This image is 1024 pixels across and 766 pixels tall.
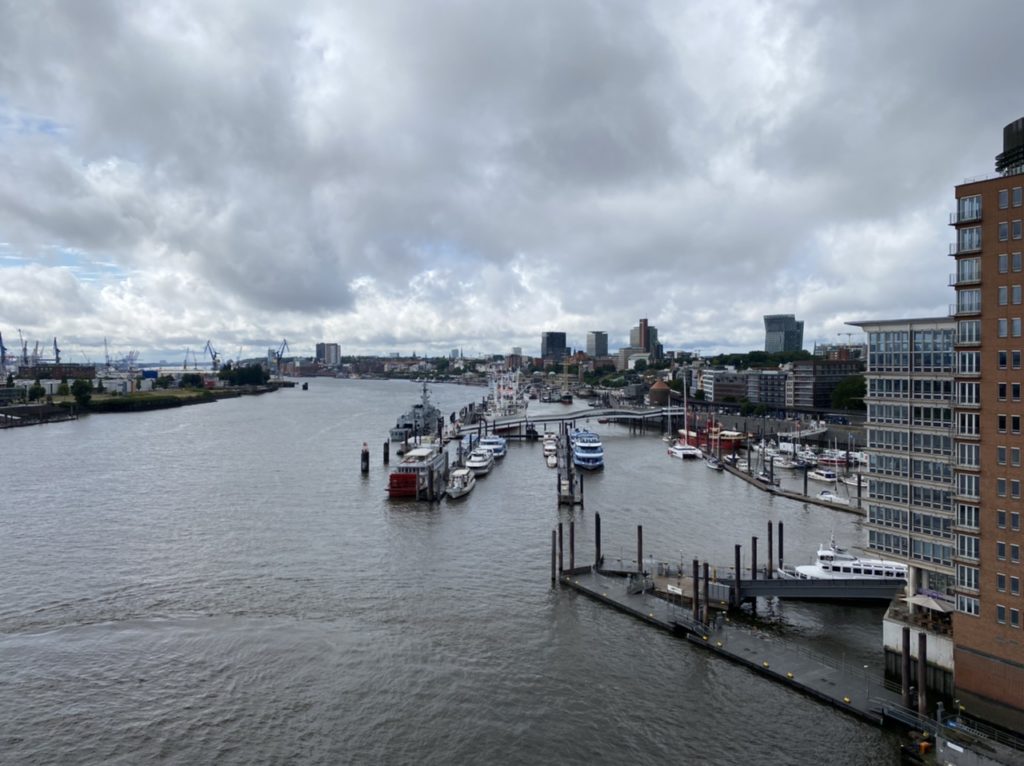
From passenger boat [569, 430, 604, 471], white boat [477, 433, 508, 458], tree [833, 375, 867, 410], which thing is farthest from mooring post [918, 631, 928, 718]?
tree [833, 375, 867, 410]

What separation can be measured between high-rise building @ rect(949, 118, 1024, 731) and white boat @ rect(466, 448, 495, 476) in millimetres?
33766

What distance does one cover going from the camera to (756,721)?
14.9 m

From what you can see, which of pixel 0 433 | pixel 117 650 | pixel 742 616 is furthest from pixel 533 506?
pixel 0 433

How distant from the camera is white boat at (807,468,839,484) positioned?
144 feet

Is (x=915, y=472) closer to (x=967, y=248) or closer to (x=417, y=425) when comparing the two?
(x=967, y=248)

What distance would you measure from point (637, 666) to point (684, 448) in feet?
132

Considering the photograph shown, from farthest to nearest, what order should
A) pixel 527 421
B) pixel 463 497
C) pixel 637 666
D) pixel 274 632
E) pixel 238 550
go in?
pixel 527 421 → pixel 463 497 → pixel 238 550 → pixel 274 632 → pixel 637 666

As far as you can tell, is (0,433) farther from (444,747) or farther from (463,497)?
(444,747)

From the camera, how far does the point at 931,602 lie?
52.7ft

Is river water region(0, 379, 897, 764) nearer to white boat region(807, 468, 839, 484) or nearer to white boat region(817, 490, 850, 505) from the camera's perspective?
white boat region(817, 490, 850, 505)

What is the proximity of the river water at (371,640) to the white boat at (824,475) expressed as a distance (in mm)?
7879

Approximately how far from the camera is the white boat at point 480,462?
4744 cm

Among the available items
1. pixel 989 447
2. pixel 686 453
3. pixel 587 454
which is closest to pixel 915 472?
pixel 989 447

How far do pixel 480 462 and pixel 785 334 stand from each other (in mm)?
166293
